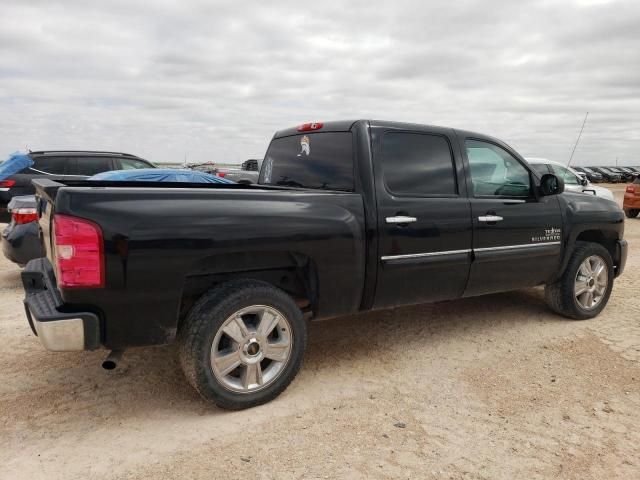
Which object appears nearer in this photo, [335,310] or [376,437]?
[376,437]

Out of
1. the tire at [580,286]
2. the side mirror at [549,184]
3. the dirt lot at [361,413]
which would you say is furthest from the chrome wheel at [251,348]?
the tire at [580,286]

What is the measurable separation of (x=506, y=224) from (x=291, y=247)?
6.89ft

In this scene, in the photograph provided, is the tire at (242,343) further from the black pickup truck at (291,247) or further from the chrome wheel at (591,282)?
the chrome wheel at (591,282)

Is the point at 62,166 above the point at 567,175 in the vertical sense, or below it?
below

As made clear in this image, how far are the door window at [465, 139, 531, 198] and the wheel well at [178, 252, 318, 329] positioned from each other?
5.63ft

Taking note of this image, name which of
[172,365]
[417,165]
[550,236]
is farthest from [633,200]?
[172,365]

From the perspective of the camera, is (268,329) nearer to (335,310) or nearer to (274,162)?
(335,310)

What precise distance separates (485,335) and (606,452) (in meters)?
1.93

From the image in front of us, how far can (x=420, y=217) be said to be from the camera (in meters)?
3.91

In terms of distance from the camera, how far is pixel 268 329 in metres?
3.30

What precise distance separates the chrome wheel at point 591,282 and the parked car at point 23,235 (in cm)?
548

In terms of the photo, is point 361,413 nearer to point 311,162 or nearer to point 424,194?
point 424,194

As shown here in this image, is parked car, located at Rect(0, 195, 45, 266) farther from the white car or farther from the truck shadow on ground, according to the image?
the white car

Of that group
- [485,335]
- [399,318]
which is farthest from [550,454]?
[399,318]
